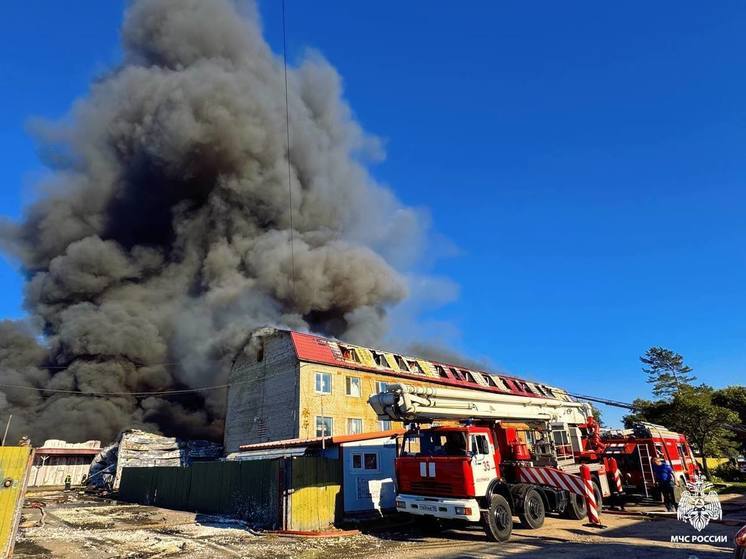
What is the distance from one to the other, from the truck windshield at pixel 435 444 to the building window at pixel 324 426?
1131cm

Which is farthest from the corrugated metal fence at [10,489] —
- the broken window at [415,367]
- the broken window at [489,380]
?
the broken window at [489,380]

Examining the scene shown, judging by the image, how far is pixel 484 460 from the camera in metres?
9.97

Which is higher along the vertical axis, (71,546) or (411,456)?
(411,456)

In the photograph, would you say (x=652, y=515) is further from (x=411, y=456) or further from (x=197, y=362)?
(x=197, y=362)

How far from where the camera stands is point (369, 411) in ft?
78.6

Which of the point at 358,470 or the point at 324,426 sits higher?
the point at 324,426

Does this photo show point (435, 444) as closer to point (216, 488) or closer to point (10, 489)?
point (10, 489)

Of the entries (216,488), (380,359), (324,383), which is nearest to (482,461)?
(216,488)

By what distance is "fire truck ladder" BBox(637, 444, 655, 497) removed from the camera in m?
14.6

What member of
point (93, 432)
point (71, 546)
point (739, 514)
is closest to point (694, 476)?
point (739, 514)

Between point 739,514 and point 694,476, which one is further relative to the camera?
point 694,476

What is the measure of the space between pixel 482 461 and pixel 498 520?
122cm

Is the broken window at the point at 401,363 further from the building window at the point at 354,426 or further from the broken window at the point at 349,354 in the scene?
the building window at the point at 354,426

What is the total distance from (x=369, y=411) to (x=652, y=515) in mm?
14088
